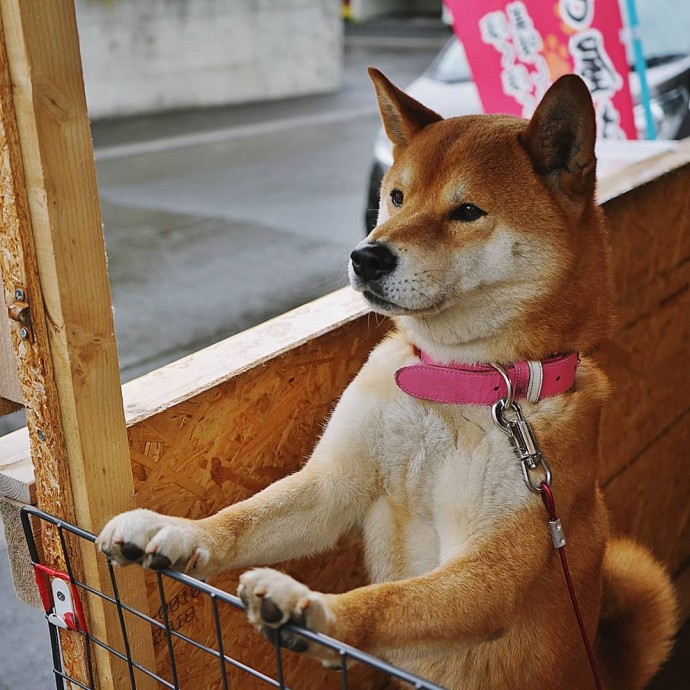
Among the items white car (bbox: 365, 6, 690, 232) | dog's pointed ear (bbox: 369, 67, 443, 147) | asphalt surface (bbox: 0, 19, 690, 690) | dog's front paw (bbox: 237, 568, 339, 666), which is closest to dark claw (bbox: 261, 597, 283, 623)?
dog's front paw (bbox: 237, 568, 339, 666)

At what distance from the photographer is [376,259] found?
1544 mm

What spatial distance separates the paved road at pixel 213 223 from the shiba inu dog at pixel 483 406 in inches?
54.1

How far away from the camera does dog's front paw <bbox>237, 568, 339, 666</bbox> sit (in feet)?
3.75

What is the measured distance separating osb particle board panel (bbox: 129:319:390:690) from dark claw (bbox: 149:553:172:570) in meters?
0.22

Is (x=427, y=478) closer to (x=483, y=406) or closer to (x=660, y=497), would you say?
(x=483, y=406)

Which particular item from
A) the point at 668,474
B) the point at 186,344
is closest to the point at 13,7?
the point at 668,474

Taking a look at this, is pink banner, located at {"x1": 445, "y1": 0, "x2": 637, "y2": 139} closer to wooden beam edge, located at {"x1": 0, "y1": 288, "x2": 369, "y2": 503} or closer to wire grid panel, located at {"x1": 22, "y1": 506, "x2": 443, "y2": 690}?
wooden beam edge, located at {"x1": 0, "y1": 288, "x2": 369, "y2": 503}

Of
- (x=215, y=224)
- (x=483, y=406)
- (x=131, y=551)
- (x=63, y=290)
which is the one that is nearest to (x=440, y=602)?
(x=483, y=406)

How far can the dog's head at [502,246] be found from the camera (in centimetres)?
155

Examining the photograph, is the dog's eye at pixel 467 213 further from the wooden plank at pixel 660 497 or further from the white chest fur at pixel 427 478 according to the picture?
the wooden plank at pixel 660 497

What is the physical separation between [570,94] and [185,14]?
10875mm

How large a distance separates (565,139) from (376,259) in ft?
1.31

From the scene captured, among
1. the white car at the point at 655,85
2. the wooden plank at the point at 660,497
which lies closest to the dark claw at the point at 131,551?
the wooden plank at the point at 660,497

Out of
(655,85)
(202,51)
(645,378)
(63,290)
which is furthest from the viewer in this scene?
(202,51)
